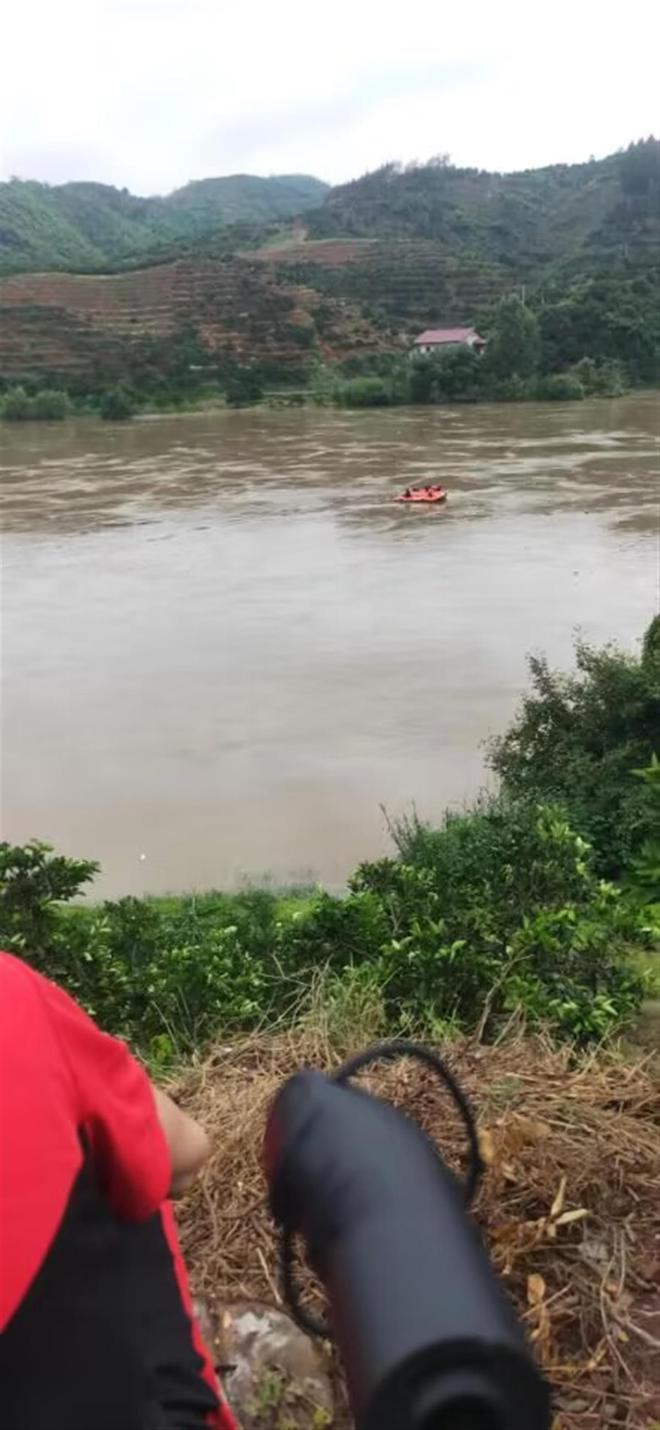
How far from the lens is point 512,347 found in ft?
142

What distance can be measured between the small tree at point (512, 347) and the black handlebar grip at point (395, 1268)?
43579 millimetres

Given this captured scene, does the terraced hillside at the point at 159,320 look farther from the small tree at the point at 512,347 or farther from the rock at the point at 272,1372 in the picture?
the rock at the point at 272,1372

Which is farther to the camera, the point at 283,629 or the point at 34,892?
the point at 283,629

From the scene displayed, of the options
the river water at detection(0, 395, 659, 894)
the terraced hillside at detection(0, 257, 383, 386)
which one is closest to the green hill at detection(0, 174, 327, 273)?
the terraced hillside at detection(0, 257, 383, 386)

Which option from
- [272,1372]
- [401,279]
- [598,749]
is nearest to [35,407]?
[401,279]

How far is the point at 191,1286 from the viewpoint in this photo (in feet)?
7.09

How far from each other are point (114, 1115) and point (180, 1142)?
0.15 metres

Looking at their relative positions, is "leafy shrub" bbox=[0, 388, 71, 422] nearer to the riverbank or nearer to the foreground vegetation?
the riverbank

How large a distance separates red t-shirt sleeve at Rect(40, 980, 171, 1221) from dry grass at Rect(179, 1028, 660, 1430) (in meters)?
1.07

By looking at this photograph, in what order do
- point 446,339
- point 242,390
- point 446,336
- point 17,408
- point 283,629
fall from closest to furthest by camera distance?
1. point 283,629
2. point 17,408
3. point 242,390
4. point 446,339
5. point 446,336

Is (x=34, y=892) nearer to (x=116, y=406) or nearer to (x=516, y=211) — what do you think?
(x=116, y=406)

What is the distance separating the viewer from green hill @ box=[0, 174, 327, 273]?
265 feet

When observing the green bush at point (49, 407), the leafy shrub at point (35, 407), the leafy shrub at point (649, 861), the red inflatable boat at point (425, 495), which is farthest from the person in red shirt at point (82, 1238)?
the green bush at point (49, 407)

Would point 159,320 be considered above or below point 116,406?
above
